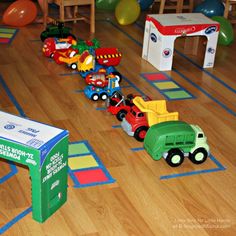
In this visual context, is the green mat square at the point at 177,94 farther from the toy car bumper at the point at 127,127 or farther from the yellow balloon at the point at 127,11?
the yellow balloon at the point at 127,11

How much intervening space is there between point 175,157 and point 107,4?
3493mm

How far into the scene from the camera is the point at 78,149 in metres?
3.00

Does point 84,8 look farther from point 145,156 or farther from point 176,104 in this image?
point 145,156

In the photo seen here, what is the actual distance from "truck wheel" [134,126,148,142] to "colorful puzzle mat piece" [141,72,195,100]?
0.75m

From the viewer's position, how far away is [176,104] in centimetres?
370

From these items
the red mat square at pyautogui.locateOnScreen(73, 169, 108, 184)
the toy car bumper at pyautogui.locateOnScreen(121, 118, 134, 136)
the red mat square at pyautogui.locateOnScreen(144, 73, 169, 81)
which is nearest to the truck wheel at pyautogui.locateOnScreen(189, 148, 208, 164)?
the toy car bumper at pyautogui.locateOnScreen(121, 118, 134, 136)

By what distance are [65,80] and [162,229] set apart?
6.35 ft

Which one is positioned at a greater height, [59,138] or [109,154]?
[59,138]

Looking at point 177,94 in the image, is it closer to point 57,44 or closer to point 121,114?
point 121,114

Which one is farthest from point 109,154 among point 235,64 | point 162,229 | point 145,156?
point 235,64

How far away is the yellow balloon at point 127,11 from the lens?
540 centimetres

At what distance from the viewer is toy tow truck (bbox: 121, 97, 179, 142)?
3.06m

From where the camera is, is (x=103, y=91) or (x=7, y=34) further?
(x=7, y=34)

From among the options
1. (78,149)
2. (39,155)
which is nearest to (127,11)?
(78,149)
